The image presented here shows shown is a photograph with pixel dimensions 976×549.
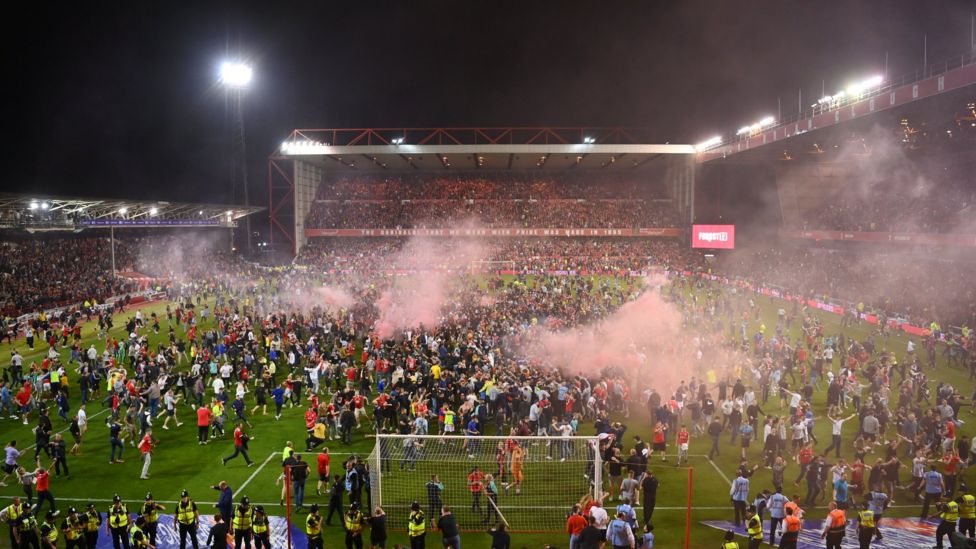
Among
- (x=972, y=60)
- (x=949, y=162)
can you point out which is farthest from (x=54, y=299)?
(x=949, y=162)

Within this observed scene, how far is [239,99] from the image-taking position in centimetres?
4869

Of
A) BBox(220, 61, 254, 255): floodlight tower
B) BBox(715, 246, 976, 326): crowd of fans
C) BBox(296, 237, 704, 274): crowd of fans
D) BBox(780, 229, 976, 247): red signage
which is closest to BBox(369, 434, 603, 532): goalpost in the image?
BBox(715, 246, 976, 326): crowd of fans

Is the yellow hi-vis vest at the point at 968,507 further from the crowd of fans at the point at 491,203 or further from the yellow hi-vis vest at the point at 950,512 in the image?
the crowd of fans at the point at 491,203

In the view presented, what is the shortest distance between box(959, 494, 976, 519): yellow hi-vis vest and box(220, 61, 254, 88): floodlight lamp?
151ft

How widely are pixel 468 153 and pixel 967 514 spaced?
4175cm

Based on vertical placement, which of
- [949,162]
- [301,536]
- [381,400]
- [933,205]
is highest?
[949,162]

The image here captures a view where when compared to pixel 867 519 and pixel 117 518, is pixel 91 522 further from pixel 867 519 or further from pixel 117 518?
pixel 867 519

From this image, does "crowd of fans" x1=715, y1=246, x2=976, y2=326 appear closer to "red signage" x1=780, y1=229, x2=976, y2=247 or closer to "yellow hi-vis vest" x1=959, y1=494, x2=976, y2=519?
→ "red signage" x1=780, y1=229, x2=976, y2=247

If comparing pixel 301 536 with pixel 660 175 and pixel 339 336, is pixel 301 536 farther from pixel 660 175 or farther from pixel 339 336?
pixel 660 175

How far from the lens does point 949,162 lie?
1253 inches

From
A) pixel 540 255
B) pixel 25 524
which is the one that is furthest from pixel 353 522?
pixel 540 255

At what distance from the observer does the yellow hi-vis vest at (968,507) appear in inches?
373

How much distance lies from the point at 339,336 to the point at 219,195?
3656 centimetres

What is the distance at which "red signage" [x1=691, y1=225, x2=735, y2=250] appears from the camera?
41.2m
